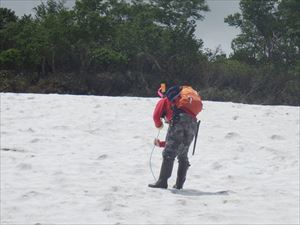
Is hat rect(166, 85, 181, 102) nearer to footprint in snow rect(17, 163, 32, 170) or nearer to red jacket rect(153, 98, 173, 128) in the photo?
red jacket rect(153, 98, 173, 128)

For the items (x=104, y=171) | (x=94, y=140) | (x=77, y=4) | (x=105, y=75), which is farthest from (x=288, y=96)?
(x=104, y=171)

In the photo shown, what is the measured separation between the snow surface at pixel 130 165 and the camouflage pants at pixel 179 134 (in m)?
0.58

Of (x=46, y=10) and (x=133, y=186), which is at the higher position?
(x=46, y=10)

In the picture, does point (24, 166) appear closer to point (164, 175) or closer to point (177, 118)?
point (164, 175)

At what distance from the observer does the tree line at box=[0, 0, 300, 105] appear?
3791 centimetres

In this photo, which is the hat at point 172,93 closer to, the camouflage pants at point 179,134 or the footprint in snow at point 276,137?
the camouflage pants at point 179,134

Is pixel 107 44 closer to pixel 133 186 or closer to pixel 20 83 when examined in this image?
pixel 20 83

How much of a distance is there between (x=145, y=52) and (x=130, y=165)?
101ft

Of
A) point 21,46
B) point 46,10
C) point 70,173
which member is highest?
point 46,10

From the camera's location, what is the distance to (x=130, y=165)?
10227mm

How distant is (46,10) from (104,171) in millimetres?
39416

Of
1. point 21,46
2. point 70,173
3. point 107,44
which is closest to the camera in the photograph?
point 70,173

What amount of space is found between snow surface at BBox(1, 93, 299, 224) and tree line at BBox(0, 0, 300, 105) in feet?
65.7

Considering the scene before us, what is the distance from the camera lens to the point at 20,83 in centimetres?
3459
